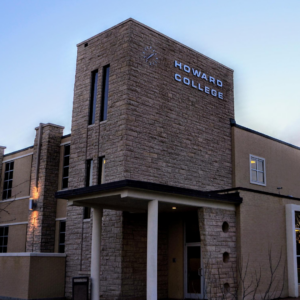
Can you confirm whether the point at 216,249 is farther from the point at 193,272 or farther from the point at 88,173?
the point at 88,173

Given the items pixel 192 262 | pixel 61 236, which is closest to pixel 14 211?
pixel 61 236

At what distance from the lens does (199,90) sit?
18750 mm

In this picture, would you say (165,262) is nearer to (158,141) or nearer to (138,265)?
(138,265)

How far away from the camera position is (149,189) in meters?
12.6

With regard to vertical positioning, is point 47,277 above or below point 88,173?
below

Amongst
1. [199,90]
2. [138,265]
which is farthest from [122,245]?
[199,90]

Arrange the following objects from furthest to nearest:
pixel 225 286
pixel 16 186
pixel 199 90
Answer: pixel 16 186 → pixel 199 90 → pixel 225 286

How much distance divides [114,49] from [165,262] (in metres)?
8.75

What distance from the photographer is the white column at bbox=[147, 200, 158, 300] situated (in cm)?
1248

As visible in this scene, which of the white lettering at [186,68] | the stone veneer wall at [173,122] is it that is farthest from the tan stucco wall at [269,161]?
the white lettering at [186,68]

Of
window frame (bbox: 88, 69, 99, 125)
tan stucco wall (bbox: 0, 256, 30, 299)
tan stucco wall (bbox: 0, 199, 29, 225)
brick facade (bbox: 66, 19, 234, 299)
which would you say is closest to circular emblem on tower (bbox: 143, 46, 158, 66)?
brick facade (bbox: 66, 19, 234, 299)

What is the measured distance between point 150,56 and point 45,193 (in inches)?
322

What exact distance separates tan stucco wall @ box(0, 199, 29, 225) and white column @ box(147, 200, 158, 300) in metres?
10.7

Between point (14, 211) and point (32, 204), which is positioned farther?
point (14, 211)
